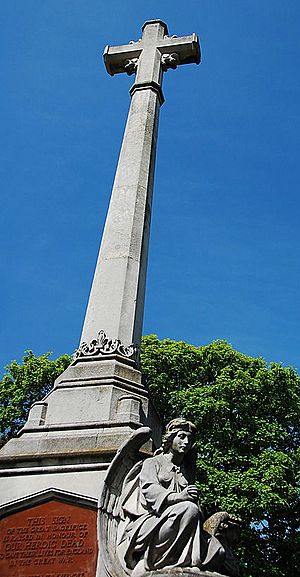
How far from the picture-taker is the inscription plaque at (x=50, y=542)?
19.2 feet

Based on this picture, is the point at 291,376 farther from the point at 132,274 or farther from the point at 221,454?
the point at 132,274

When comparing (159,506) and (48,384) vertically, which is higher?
(48,384)

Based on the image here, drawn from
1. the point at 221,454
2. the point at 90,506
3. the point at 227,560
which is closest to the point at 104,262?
the point at 90,506

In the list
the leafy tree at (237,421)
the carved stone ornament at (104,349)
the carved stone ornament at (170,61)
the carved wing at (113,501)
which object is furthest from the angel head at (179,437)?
the leafy tree at (237,421)

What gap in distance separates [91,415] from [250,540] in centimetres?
1293

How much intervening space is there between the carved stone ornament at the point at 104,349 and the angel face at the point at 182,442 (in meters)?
1.98

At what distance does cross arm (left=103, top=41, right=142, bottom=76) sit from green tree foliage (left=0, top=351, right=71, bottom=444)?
1212cm

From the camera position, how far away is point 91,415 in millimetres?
7148

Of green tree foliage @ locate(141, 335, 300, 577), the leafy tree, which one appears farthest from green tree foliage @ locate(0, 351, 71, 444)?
green tree foliage @ locate(141, 335, 300, 577)

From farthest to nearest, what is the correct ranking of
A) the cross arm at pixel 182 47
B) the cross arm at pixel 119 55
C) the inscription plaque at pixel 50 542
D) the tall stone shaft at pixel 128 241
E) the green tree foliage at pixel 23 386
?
the green tree foliage at pixel 23 386
the cross arm at pixel 119 55
the cross arm at pixel 182 47
the tall stone shaft at pixel 128 241
the inscription plaque at pixel 50 542

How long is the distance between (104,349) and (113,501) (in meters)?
2.48

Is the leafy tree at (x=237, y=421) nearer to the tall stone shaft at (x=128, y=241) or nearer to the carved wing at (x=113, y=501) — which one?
the tall stone shaft at (x=128, y=241)

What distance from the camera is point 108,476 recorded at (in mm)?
5996

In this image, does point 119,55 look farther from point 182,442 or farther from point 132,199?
point 182,442
